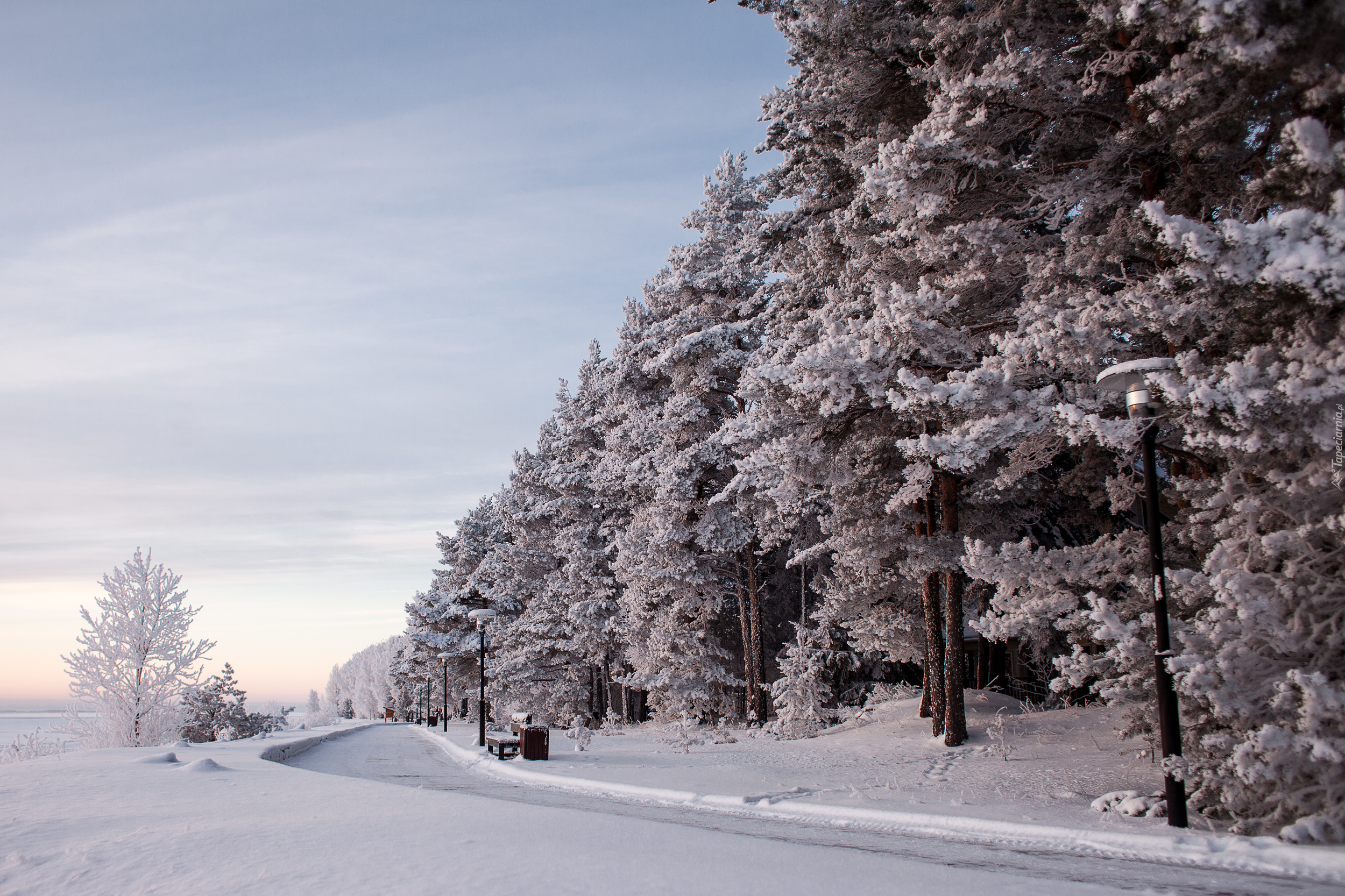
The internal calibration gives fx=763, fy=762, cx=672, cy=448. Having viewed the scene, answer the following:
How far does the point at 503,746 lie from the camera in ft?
66.2

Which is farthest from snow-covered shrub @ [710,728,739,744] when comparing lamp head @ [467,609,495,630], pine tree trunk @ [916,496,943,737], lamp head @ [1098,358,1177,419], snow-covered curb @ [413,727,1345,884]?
lamp head @ [1098,358,1177,419]

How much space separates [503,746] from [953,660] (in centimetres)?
1186

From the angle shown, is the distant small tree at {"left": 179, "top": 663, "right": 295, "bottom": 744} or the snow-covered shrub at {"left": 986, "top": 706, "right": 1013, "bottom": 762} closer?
the snow-covered shrub at {"left": 986, "top": 706, "right": 1013, "bottom": 762}

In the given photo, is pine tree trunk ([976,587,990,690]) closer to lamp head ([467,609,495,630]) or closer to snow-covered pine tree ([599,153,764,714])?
snow-covered pine tree ([599,153,764,714])

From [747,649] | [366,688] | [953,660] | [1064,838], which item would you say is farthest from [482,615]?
[366,688]

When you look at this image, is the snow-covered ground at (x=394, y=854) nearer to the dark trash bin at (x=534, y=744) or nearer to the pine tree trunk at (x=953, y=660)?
the pine tree trunk at (x=953, y=660)

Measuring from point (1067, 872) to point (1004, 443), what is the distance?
6167 millimetres

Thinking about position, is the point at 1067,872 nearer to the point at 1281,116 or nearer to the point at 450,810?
the point at 450,810

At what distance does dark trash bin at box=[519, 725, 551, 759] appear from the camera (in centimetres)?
1892

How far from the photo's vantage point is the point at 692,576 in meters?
24.0

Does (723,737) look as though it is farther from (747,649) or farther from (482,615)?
(482,615)

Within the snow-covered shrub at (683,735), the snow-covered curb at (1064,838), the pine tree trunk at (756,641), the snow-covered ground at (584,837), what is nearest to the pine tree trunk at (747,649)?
the pine tree trunk at (756,641)

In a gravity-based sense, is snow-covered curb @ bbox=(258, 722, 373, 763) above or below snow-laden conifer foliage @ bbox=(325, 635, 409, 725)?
above

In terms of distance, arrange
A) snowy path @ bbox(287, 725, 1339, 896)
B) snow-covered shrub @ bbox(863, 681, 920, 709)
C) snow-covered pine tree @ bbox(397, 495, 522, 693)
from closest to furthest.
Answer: snowy path @ bbox(287, 725, 1339, 896), snow-covered shrub @ bbox(863, 681, 920, 709), snow-covered pine tree @ bbox(397, 495, 522, 693)
